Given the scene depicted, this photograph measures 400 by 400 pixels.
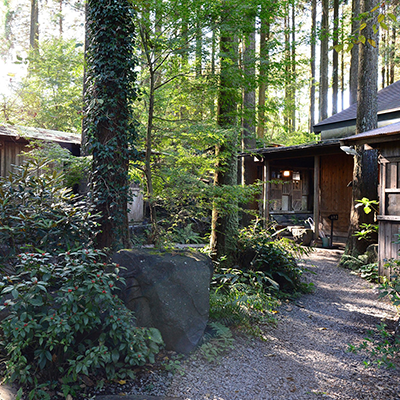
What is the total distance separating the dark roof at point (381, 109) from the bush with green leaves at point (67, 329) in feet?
38.5

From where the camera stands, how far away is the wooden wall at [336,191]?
13992 millimetres

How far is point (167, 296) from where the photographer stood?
3.97m

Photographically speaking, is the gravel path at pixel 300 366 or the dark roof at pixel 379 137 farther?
the dark roof at pixel 379 137

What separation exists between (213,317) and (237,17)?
4.85 meters

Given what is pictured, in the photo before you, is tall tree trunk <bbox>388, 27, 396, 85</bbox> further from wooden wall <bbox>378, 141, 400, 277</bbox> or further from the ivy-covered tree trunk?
the ivy-covered tree trunk

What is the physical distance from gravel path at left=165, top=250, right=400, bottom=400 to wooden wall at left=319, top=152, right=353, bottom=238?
8344 mm

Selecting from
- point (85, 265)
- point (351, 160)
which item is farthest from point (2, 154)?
point (351, 160)

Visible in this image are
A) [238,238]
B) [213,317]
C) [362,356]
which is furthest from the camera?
[238,238]

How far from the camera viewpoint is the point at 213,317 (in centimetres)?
488

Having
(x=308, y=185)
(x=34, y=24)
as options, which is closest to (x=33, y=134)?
(x=308, y=185)

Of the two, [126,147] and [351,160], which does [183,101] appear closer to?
[126,147]

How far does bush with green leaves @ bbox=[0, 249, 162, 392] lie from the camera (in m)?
3.03

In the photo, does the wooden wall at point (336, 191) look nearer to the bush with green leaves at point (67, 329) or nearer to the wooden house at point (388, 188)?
the wooden house at point (388, 188)

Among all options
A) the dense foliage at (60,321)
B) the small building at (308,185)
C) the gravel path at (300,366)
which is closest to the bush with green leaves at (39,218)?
the dense foliage at (60,321)
